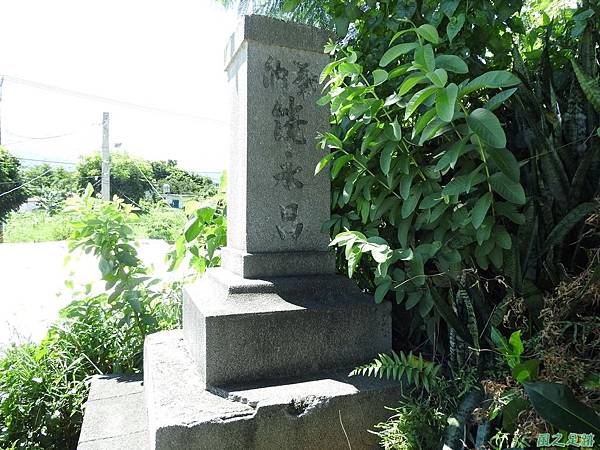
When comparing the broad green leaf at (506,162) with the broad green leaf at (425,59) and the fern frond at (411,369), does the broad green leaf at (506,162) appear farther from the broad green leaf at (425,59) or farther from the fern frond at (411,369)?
the fern frond at (411,369)

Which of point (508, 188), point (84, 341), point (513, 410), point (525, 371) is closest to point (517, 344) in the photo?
point (525, 371)

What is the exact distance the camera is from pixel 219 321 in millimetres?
1711

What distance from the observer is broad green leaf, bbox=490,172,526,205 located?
1388mm

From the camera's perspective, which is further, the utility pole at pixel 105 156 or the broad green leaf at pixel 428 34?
the utility pole at pixel 105 156

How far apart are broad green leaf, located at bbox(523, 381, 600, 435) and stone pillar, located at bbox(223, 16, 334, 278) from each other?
117 cm

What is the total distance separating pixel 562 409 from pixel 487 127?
0.82 m

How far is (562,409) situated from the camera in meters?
1.09

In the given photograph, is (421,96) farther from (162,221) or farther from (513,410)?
(162,221)

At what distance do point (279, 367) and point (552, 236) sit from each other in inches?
47.6

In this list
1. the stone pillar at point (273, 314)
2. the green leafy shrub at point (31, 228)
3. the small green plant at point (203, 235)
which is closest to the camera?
the stone pillar at point (273, 314)

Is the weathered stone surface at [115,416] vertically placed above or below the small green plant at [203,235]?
below

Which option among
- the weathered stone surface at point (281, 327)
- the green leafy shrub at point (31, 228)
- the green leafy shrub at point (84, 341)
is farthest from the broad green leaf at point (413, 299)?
the green leafy shrub at point (31, 228)

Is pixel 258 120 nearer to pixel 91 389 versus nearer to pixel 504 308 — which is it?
pixel 504 308

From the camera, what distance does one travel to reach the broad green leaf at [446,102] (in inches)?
48.3
